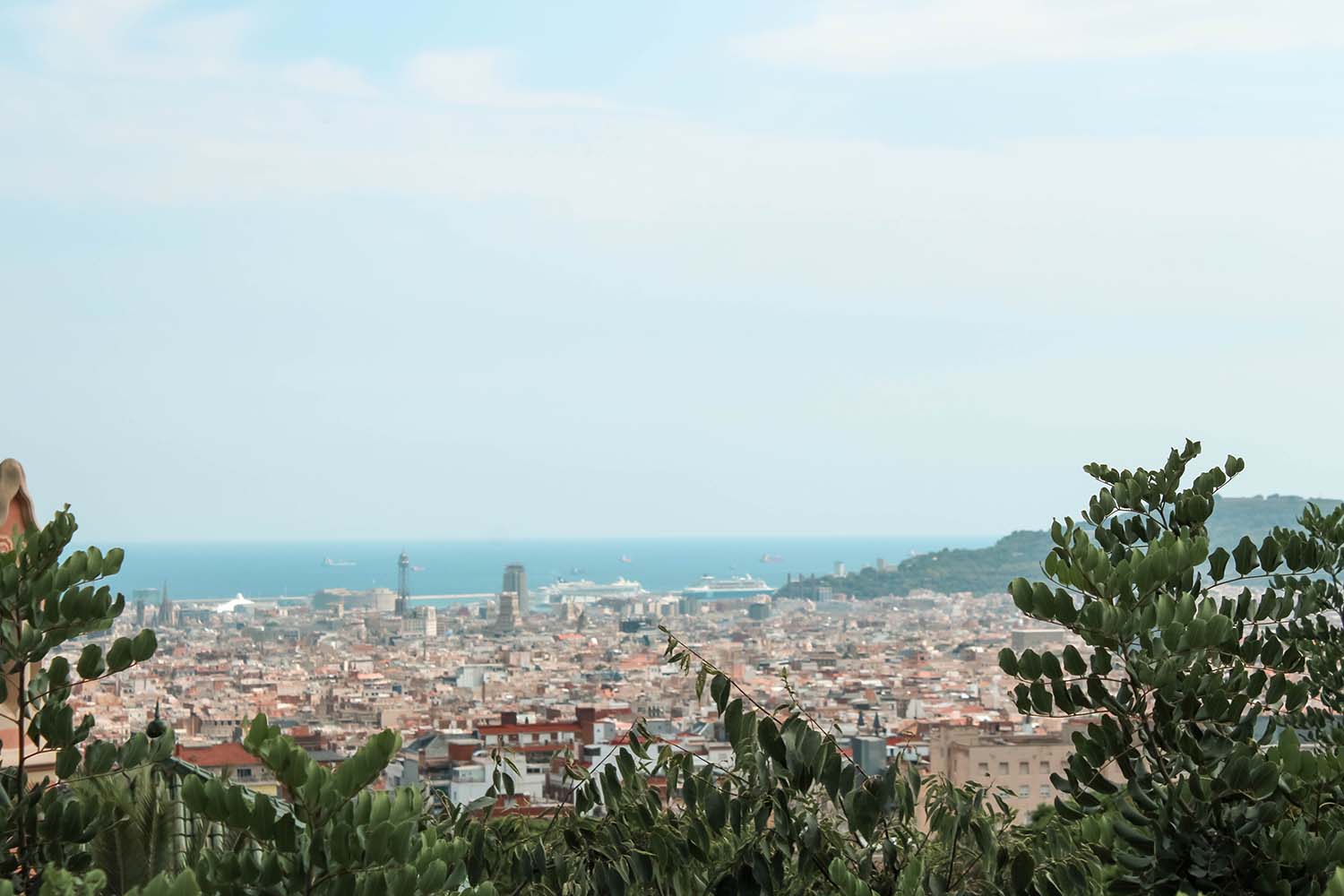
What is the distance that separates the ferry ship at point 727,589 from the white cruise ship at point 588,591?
13.3 ft

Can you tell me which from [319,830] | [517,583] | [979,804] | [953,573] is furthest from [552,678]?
[319,830]

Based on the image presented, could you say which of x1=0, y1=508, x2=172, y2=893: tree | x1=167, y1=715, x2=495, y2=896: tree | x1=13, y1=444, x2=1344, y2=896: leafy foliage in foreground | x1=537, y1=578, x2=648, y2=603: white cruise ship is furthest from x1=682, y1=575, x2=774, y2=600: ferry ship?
x1=167, y1=715, x2=495, y2=896: tree

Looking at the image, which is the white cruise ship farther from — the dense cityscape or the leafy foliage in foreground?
the leafy foliage in foreground

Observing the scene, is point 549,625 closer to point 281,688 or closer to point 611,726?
point 281,688

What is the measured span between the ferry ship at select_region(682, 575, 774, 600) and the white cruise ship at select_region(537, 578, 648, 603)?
4050mm

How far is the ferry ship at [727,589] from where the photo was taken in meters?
104

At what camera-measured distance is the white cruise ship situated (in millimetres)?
99375

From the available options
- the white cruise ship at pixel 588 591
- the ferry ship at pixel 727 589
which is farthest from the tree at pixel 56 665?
the ferry ship at pixel 727 589

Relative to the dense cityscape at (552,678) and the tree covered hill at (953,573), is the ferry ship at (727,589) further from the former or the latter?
the dense cityscape at (552,678)

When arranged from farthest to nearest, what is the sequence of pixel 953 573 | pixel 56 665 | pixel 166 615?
pixel 953 573, pixel 166 615, pixel 56 665

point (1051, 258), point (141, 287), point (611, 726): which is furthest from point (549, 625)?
point (611, 726)

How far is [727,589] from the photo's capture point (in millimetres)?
110125

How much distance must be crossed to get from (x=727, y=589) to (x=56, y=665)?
10804cm

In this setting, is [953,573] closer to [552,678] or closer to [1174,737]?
[552,678]
